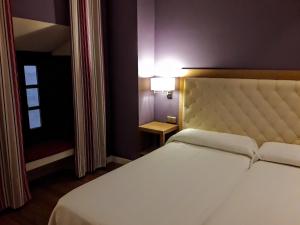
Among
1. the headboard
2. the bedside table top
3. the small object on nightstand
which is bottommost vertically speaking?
the bedside table top

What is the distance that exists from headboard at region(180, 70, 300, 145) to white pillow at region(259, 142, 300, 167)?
0.23 meters

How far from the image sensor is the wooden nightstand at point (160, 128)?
9.55 ft

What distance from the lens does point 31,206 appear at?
2393 millimetres

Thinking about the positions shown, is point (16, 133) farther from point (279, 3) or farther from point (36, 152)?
point (279, 3)

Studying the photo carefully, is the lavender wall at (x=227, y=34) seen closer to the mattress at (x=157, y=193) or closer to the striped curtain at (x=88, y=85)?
the striped curtain at (x=88, y=85)

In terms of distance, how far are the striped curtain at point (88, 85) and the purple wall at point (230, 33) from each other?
831mm

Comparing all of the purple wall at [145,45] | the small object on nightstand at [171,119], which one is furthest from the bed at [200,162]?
the purple wall at [145,45]

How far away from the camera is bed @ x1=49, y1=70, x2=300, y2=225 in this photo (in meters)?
1.43

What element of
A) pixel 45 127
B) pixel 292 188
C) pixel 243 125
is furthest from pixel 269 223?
pixel 45 127

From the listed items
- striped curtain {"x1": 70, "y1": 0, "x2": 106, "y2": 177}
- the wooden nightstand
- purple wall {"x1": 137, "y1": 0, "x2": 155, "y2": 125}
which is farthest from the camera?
purple wall {"x1": 137, "y1": 0, "x2": 155, "y2": 125}

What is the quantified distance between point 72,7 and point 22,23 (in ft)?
1.81

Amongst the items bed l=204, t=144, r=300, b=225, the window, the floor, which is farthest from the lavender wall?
the window

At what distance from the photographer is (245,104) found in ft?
8.63

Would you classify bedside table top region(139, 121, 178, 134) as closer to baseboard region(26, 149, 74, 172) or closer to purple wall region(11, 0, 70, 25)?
baseboard region(26, 149, 74, 172)
